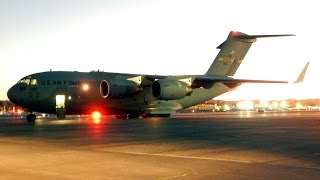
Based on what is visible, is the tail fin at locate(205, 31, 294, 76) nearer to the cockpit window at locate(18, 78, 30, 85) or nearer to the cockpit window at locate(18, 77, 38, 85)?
the cockpit window at locate(18, 77, 38, 85)

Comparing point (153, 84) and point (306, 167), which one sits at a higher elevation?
point (153, 84)

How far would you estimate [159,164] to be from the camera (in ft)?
29.6

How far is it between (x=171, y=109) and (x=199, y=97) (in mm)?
3368

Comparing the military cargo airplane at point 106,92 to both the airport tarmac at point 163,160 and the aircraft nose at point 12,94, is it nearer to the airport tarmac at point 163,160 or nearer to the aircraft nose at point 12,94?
the aircraft nose at point 12,94

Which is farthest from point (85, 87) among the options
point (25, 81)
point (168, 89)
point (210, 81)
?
point (210, 81)

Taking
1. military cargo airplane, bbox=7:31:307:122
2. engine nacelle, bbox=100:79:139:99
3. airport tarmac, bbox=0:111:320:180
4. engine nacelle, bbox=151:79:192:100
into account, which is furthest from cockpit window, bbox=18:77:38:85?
airport tarmac, bbox=0:111:320:180

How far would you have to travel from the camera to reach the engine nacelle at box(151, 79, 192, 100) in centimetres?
3316

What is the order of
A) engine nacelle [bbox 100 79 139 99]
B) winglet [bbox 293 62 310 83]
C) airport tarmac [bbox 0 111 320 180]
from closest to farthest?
1. airport tarmac [bbox 0 111 320 180]
2. engine nacelle [bbox 100 79 139 99]
3. winglet [bbox 293 62 310 83]

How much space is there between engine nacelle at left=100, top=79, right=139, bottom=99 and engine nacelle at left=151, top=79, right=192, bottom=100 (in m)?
1.94

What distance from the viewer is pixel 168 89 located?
1309 inches

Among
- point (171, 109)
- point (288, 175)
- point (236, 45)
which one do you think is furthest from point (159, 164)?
point (236, 45)

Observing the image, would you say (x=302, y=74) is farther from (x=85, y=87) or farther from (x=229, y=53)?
(x=85, y=87)

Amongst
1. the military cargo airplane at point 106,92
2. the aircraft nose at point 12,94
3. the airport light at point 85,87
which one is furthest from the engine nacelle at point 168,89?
the aircraft nose at point 12,94

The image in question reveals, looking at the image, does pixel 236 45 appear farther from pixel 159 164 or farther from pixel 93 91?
pixel 159 164
